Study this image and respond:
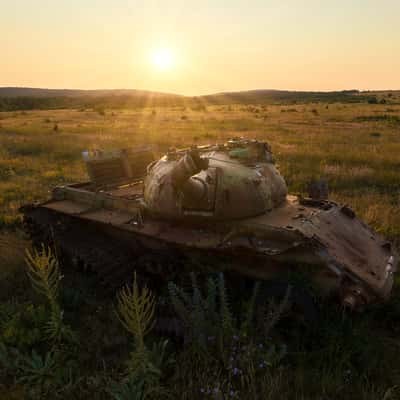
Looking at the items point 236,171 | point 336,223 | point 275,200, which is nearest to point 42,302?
point 236,171

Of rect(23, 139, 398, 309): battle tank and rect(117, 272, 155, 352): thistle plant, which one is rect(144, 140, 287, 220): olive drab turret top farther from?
rect(117, 272, 155, 352): thistle plant

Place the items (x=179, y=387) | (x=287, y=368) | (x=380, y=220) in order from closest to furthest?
1. (x=179, y=387)
2. (x=287, y=368)
3. (x=380, y=220)

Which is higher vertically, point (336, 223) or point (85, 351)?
point (336, 223)

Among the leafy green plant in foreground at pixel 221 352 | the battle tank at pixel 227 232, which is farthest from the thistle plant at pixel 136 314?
the battle tank at pixel 227 232

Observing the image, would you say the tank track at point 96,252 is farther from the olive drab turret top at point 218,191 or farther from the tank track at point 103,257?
the olive drab turret top at point 218,191

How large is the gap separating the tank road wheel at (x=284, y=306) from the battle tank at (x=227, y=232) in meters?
0.26

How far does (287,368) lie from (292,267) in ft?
3.89

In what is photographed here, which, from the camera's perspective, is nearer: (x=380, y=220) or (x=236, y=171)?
(x=236, y=171)

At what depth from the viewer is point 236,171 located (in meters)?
5.63

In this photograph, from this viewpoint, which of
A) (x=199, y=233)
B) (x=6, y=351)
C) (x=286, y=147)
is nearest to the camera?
(x=6, y=351)

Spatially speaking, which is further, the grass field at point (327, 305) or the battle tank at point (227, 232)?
the battle tank at point (227, 232)

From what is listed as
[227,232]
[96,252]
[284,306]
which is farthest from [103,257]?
[284,306]

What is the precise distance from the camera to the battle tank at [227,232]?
15.3 ft

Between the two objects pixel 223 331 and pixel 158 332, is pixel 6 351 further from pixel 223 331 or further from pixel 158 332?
pixel 223 331
